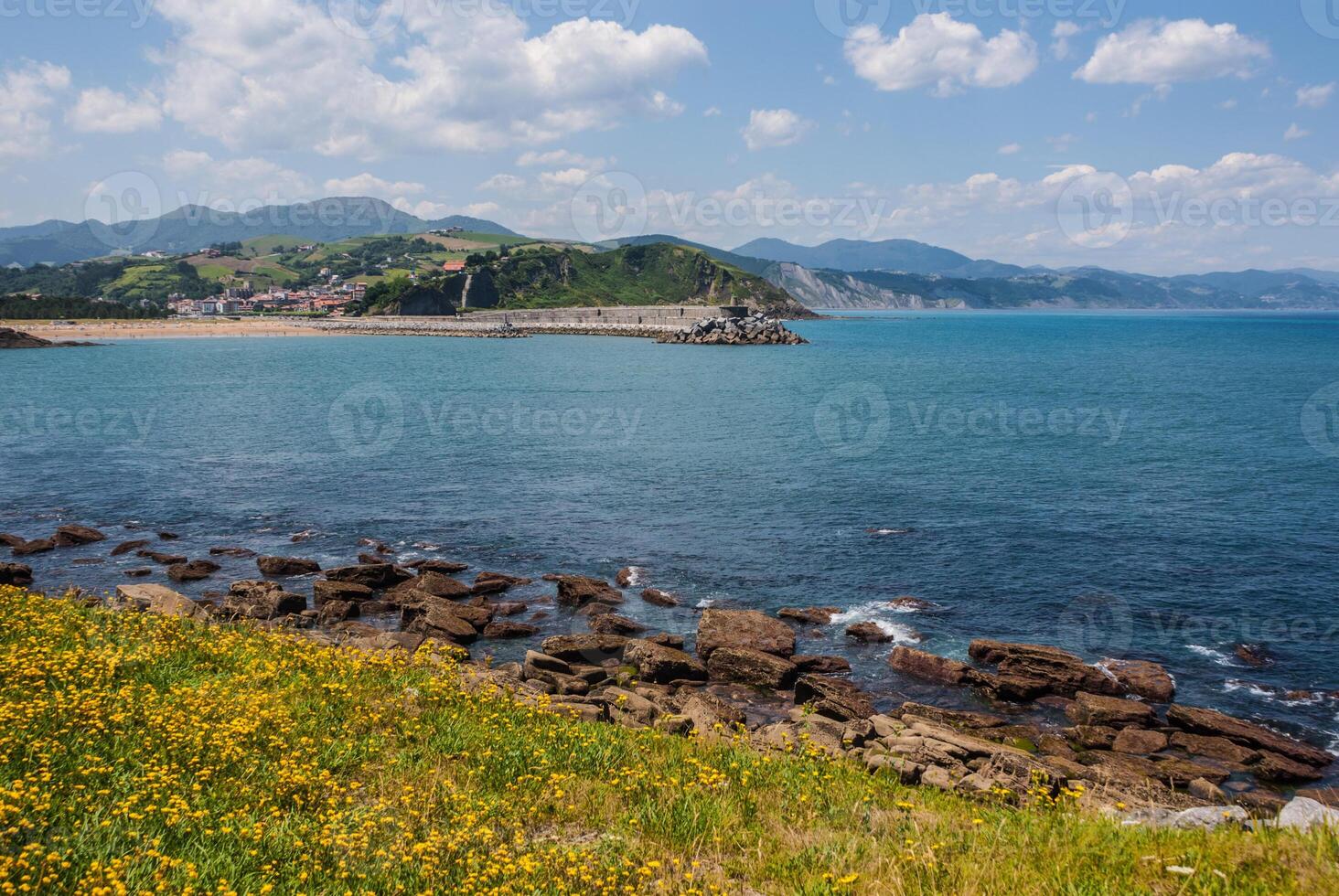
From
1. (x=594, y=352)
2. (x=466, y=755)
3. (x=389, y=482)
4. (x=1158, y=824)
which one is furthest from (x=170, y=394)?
(x=1158, y=824)

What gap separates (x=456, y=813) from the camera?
993 centimetres

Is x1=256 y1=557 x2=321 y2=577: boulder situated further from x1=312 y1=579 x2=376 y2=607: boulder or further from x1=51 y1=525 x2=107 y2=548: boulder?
x1=51 y1=525 x2=107 y2=548: boulder

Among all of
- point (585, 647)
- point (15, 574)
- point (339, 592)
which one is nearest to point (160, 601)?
point (339, 592)

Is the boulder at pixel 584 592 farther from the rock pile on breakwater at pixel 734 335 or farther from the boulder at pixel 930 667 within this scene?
the rock pile on breakwater at pixel 734 335

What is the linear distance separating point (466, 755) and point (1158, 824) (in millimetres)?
9713

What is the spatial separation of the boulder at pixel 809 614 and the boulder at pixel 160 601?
59.1 feet

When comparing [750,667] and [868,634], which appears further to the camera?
[868,634]

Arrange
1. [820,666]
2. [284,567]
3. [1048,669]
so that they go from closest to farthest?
[1048,669], [820,666], [284,567]

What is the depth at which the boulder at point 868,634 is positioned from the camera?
2638cm

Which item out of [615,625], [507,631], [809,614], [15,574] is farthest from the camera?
[15,574]

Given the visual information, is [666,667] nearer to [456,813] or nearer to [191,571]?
[456,813]

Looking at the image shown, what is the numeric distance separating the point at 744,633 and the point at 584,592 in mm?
6919

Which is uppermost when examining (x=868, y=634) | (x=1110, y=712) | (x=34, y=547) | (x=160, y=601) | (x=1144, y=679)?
(x=160, y=601)

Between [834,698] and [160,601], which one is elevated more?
[160,601]
